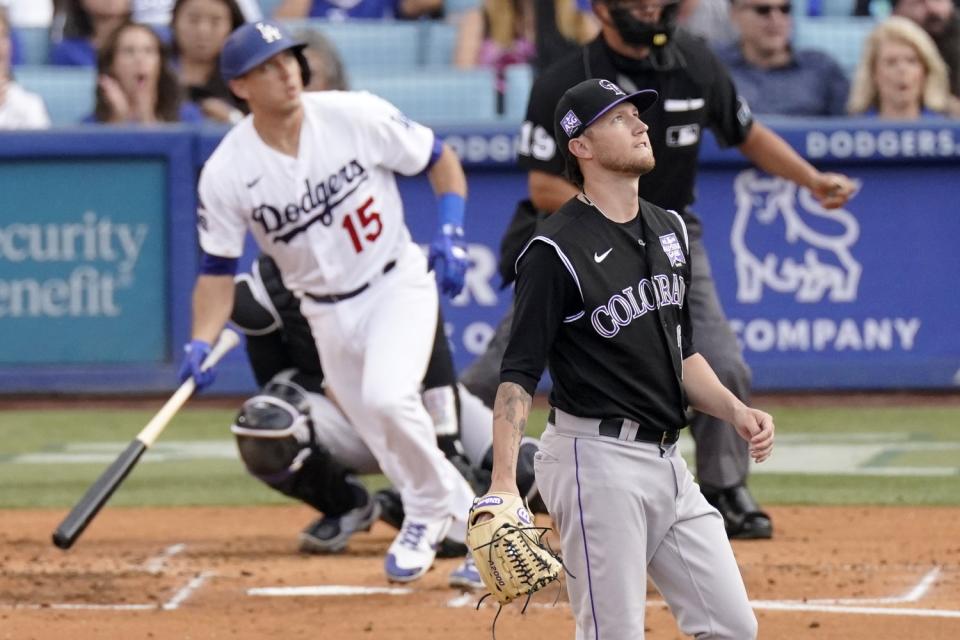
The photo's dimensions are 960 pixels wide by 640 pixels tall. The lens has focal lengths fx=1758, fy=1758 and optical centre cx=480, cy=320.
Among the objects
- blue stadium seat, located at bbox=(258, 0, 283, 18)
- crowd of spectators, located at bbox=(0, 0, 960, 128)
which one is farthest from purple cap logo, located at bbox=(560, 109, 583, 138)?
blue stadium seat, located at bbox=(258, 0, 283, 18)

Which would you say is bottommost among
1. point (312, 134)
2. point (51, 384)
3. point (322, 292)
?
point (51, 384)

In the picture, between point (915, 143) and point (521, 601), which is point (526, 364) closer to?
point (521, 601)

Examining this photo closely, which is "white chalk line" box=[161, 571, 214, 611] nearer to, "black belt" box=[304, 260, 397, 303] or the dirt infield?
the dirt infield

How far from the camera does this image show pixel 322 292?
6.26m

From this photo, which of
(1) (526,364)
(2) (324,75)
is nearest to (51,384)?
(2) (324,75)

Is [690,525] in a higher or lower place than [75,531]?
higher

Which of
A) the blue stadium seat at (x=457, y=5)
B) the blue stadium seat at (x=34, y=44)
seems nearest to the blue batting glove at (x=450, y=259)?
the blue stadium seat at (x=457, y=5)

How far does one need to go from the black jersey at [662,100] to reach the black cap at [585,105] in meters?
2.09

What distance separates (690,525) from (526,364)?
0.55 m

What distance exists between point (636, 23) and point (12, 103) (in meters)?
5.74

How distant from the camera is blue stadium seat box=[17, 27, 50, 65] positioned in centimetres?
1240

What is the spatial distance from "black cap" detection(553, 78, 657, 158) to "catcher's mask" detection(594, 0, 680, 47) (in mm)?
2028

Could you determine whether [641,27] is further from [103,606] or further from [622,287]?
[103,606]

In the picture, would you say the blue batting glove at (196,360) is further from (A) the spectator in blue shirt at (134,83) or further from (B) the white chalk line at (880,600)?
(A) the spectator in blue shirt at (134,83)
